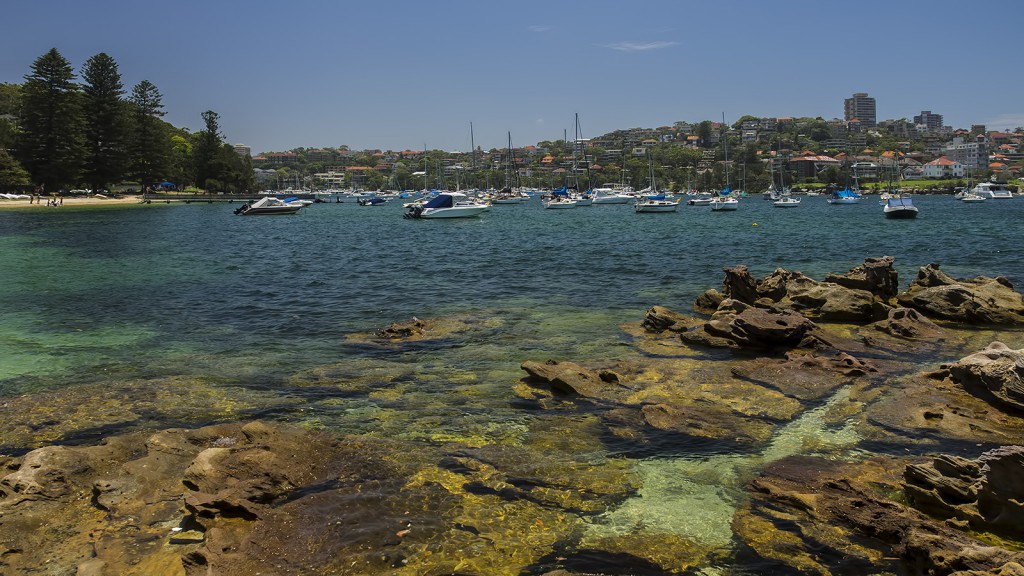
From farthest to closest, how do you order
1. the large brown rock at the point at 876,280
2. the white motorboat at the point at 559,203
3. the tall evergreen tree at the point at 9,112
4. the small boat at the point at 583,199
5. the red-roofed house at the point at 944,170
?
the red-roofed house at the point at 944,170
the small boat at the point at 583,199
the white motorboat at the point at 559,203
the tall evergreen tree at the point at 9,112
the large brown rock at the point at 876,280

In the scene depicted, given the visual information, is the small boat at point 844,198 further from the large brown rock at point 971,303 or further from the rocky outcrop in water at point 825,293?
the large brown rock at point 971,303

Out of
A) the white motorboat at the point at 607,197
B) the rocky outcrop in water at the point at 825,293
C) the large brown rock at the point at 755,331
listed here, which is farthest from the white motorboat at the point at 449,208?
the large brown rock at the point at 755,331

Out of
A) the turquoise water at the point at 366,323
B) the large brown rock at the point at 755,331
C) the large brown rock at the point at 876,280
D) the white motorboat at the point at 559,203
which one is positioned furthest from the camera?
the white motorboat at the point at 559,203

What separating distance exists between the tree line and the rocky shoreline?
97417mm

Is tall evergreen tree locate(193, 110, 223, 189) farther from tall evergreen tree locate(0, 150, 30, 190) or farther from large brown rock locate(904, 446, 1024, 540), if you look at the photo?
large brown rock locate(904, 446, 1024, 540)

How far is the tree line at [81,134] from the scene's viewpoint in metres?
86.8

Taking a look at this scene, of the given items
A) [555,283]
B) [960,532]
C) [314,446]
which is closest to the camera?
[960,532]

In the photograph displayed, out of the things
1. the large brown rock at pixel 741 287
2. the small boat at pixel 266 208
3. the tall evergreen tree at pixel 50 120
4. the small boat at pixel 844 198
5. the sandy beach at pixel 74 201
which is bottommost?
the large brown rock at pixel 741 287

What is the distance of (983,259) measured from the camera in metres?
29.5

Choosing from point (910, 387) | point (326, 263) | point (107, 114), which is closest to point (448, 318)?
point (910, 387)

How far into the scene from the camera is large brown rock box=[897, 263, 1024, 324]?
15385 mm

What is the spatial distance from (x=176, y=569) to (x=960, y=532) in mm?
6847

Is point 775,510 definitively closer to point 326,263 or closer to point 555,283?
point 555,283

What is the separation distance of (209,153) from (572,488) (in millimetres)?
136677
